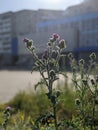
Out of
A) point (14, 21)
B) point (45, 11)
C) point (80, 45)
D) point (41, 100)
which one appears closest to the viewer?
point (41, 100)

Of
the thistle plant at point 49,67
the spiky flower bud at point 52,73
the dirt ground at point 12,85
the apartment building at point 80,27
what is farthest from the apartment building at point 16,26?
the spiky flower bud at point 52,73

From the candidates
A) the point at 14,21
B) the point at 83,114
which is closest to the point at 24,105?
the point at 83,114

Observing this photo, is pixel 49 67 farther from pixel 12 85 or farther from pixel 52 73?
pixel 12 85

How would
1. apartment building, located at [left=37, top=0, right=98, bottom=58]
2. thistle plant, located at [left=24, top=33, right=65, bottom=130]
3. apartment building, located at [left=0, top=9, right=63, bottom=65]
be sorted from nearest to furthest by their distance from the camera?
thistle plant, located at [left=24, top=33, right=65, bottom=130] → apartment building, located at [left=37, top=0, right=98, bottom=58] → apartment building, located at [left=0, top=9, right=63, bottom=65]

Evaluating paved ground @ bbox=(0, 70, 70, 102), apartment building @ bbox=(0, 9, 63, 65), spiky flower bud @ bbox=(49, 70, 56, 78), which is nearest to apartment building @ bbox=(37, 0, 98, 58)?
apartment building @ bbox=(0, 9, 63, 65)

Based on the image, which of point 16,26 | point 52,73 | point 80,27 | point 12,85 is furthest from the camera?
point 16,26

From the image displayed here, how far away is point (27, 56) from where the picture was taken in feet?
224

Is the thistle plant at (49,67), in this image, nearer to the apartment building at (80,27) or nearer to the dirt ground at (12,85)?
the dirt ground at (12,85)

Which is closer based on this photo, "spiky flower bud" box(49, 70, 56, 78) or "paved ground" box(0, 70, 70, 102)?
"spiky flower bud" box(49, 70, 56, 78)

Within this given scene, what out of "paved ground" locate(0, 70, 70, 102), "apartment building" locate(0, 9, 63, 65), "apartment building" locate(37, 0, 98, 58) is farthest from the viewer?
"apartment building" locate(0, 9, 63, 65)

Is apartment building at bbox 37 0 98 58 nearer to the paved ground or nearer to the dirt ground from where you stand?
the dirt ground

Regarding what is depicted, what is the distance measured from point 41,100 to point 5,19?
262ft

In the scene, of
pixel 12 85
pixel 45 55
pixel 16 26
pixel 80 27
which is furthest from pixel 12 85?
pixel 16 26

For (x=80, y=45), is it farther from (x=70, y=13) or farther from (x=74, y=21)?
(x=70, y=13)
